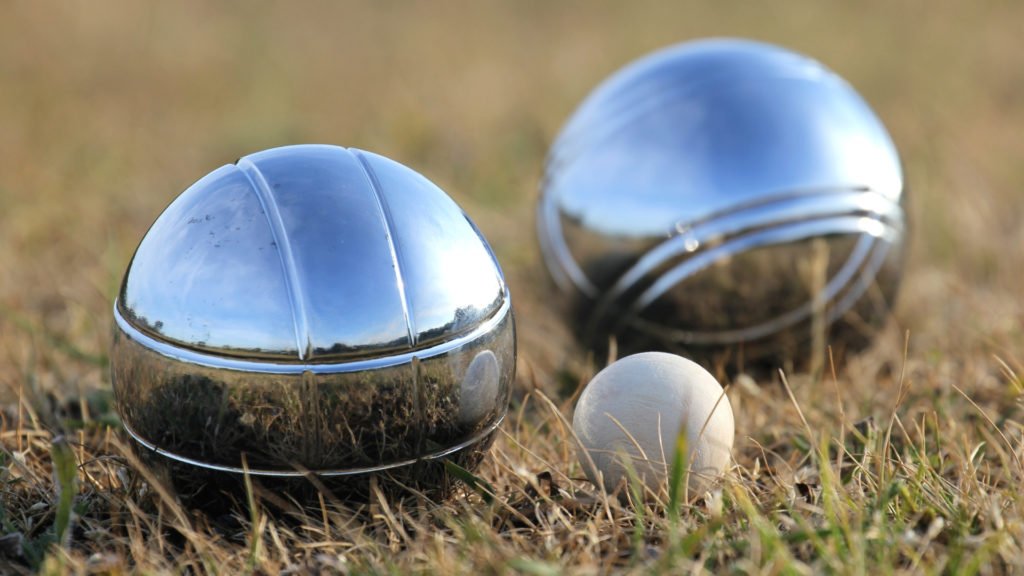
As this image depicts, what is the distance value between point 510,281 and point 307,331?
9.67ft

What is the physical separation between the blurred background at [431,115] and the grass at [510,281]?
0.10 ft

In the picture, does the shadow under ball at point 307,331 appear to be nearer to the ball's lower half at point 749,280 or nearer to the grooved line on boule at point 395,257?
the grooved line on boule at point 395,257

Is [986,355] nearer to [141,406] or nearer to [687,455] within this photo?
[687,455]

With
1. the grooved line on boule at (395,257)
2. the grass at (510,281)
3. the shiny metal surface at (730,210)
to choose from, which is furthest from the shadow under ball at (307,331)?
the shiny metal surface at (730,210)

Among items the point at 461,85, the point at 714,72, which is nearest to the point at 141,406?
the point at 714,72

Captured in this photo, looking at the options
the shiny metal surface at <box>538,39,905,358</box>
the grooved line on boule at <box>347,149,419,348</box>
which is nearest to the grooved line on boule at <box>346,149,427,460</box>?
the grooved line on boule at <box>347,149,419,348</box>

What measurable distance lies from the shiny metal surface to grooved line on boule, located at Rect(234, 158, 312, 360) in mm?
1585

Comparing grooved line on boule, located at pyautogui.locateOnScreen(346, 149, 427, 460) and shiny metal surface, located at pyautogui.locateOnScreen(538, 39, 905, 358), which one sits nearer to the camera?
grooved line on boule, located at pyautogui.locateOnScreen(346, 149, 427, 460)

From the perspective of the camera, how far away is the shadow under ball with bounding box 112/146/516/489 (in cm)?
265

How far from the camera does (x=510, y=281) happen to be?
18.2ft

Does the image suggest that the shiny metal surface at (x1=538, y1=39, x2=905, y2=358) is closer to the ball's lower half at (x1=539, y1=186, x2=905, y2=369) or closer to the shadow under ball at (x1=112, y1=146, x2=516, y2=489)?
the ball's lower half at (x1=539, y1=186, x2=905, y2=369)

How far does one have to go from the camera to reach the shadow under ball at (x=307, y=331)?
2652 millimetres

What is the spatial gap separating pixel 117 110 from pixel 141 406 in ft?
20.5

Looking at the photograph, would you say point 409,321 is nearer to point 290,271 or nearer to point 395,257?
point 395,257
